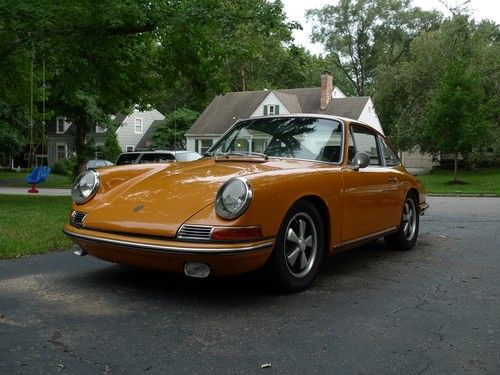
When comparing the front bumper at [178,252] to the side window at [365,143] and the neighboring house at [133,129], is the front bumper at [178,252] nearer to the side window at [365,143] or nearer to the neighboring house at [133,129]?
the side window at [365,143]

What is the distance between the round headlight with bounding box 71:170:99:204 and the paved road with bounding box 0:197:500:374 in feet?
2.28

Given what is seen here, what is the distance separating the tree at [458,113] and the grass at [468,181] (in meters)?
1.84

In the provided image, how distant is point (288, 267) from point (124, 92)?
41.2 ft

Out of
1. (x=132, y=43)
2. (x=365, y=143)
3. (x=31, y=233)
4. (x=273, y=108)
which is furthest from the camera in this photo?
(x=273, y=108)

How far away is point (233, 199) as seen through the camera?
12.4ft

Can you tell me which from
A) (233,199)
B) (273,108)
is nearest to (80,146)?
(273,108)

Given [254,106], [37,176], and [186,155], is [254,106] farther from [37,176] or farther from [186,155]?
[186,155]

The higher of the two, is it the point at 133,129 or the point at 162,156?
the point at 133,129

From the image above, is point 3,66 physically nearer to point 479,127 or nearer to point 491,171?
point 479,127

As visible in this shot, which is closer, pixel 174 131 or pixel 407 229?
pixel 407 229

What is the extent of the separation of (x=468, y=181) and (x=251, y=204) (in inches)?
1014

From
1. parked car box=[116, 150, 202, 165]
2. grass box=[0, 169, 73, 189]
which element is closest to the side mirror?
parked car box=[116, 150, 202, 165]

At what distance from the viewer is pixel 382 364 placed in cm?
285

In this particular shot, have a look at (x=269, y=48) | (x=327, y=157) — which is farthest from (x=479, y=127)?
(x=269, y=48)
